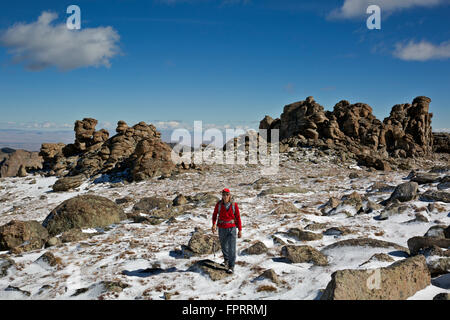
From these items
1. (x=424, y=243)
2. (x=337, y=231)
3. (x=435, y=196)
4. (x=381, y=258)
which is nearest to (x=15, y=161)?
(x=337, y=231)

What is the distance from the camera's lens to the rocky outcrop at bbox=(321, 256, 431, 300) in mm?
5684

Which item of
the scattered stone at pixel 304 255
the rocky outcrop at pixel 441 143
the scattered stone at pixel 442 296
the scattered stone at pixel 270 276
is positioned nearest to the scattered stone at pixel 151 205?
the scattered stone at pixel 304 255

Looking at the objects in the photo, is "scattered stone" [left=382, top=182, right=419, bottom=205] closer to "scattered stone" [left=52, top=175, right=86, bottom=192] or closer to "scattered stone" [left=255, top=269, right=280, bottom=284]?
"scattered stone" [left=255, top=269, right=280, bottom=284]

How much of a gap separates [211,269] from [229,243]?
95 centimetres

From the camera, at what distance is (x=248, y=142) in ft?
145

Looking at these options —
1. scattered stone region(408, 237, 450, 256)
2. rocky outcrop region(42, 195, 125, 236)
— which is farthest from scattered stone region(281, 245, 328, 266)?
rocky outcrop region(42, 195, 125, 236)

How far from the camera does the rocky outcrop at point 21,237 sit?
35.8 ft

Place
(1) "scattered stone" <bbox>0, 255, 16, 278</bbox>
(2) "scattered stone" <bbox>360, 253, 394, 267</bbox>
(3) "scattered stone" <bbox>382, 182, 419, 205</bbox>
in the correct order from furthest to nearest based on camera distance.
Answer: (3) "scattered stone" <bbox>382, 182, 419, 205</bbox> < (1) "scattered stone" <bbox>0, 255, 16, 278</bbox> < (2) "scattered stone" <bbox>360, 253, 394, 267</bbox>

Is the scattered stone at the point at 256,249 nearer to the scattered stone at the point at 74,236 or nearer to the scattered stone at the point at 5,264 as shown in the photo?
the scattered stone at the point at 74,236

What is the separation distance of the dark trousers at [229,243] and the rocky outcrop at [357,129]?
113ft

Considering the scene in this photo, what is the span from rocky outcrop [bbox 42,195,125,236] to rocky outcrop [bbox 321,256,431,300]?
11538 millimetres

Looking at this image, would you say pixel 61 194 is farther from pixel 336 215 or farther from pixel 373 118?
pixel 373 118

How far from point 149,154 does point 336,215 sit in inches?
869
